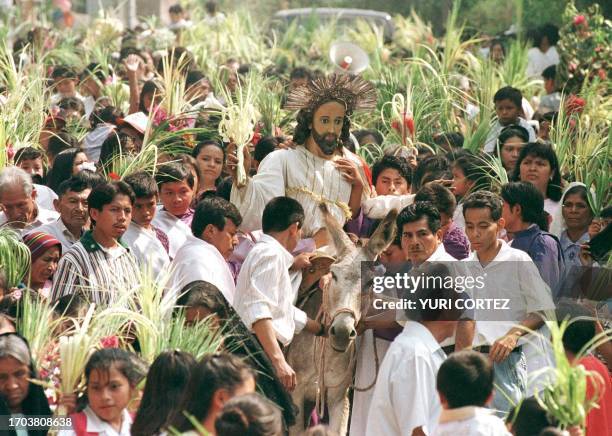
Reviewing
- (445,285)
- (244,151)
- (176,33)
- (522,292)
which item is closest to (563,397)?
(445,285)

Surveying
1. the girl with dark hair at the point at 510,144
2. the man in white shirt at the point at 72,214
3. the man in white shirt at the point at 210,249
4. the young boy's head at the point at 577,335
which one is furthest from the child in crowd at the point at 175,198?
the young boy's head at the point at 577,335

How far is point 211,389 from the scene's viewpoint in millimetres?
6570

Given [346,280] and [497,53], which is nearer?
[346,280]

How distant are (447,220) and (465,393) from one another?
3007mm

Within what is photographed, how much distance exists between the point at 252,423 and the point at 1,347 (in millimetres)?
1689

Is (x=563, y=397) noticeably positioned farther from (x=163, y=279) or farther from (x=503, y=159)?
(x=503, y=159)

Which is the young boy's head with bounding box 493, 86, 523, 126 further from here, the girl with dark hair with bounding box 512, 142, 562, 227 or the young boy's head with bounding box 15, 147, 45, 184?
the young boy's head with bounding box 15, 147, 45, 184

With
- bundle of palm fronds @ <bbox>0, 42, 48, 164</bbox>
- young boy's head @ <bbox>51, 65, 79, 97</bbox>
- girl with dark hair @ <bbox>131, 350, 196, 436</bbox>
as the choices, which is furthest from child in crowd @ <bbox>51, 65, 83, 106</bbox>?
girl with dark hair @ <bbox>131, 350, 196, 436</bbox>

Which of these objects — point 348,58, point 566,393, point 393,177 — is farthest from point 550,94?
point 566,393

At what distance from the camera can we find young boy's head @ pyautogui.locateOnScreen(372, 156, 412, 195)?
10781mm

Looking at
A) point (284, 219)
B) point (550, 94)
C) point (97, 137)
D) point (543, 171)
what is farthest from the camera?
point (550, 94)

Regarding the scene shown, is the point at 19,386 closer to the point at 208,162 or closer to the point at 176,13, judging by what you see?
the point at 208,162

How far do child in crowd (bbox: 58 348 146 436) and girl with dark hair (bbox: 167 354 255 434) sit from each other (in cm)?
38

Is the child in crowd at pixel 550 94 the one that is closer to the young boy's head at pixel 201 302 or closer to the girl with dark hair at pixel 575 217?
the girl with dark hair at pixel 575 217
